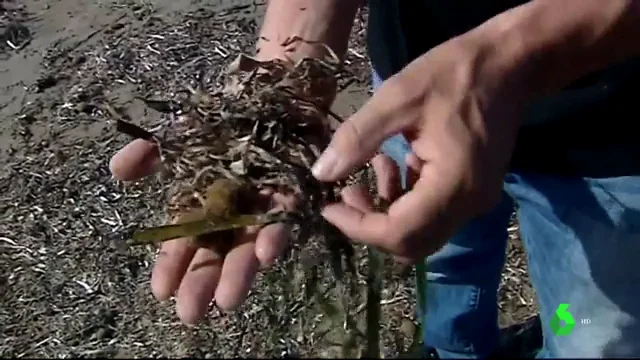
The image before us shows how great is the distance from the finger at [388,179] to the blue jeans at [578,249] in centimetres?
23

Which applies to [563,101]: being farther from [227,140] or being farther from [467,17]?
[227,140]

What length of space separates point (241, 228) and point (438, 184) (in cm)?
25

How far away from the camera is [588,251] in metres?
1.37

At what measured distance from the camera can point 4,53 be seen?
262cm

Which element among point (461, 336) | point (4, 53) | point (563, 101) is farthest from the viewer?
point (4, 53)

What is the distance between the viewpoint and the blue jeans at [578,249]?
52.5 inches

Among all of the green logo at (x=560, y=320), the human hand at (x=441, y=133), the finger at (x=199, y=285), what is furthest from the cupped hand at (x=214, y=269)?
the green logo at (x=560, y=320)

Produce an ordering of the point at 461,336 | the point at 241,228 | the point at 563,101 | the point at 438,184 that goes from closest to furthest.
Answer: the point at 438,184 → the point at 241,228 → the point at 563,101 → the point at 461,336

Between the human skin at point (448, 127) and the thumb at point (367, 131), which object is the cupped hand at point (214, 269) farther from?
the thumb at point (367, 131)

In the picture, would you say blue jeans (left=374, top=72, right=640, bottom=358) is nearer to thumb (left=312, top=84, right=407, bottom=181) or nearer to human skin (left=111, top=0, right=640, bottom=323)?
human skin (left=111, top=0, right=640, bottom=323)

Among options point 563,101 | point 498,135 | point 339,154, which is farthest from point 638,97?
point 339,154

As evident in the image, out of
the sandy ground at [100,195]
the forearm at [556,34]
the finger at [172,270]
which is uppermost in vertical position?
the forearm at [556,34]

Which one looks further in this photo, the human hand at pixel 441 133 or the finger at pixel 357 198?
the finger at pixel 357 198

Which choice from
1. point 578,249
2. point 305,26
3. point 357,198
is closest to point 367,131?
point 357,198
